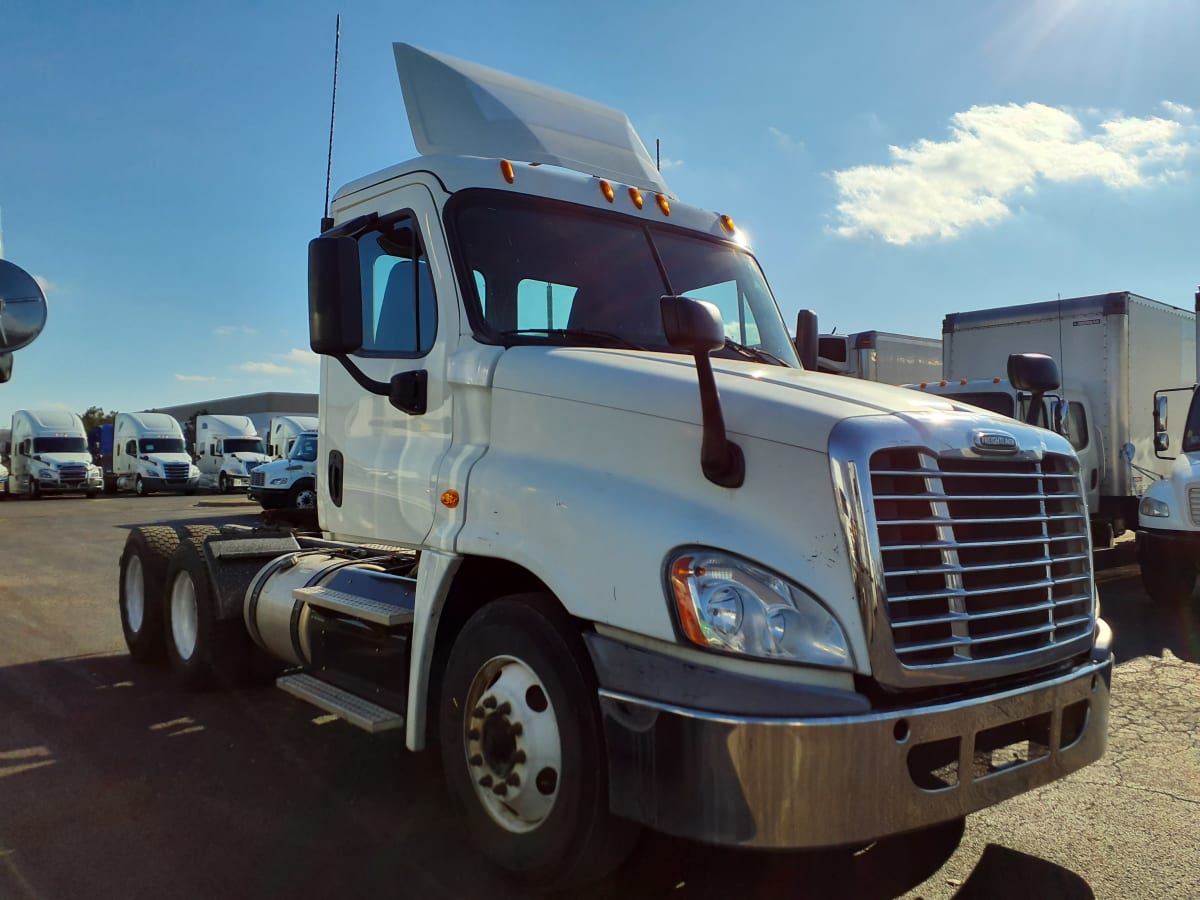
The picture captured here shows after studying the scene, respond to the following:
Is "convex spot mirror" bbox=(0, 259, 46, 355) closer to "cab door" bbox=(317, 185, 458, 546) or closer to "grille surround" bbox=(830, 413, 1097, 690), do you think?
"cab door" bbox=(317, 185, 458, 546)

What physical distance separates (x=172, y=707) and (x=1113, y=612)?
8110 mm

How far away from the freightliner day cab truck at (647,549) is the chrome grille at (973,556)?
0.01 meters

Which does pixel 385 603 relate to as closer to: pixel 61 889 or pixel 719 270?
pixel 61 889

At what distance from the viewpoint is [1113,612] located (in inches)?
355

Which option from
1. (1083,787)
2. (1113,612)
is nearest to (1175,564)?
(1113,612)

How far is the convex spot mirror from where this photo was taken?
6.44 meters

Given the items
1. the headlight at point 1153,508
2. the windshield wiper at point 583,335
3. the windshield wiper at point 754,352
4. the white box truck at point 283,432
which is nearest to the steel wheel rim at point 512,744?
the windshield wiper at point 583,335

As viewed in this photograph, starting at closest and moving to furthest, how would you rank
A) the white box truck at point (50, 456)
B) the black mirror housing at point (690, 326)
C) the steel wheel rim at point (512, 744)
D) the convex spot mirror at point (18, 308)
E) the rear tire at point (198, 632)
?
the black mirror housing at point (690, 326)
the steel wheel rim at point (512, 744)
the rear tire at point (198, 632)
the convex spot mirror at point (18, 308)
the white box truck at point (50, 456)

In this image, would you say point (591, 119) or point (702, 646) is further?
point (591, 119)

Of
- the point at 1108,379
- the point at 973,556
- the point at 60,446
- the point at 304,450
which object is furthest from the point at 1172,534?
the point at 60,446

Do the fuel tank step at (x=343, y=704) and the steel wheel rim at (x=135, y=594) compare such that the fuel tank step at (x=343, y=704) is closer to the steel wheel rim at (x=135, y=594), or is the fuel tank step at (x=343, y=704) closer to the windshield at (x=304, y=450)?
the steel wheel rim at (x=135, y=594)

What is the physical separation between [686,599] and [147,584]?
5.05 meters

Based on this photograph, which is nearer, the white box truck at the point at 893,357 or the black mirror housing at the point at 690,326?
the black mirror housing at the point at 690,326

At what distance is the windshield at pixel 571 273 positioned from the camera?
3.85 m
